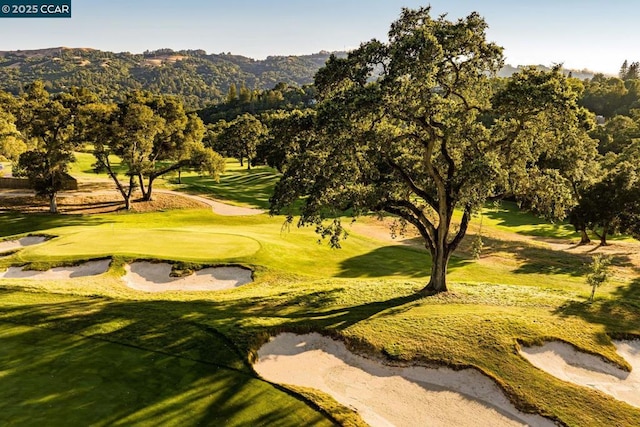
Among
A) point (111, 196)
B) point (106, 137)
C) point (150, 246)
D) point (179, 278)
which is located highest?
point (106, 137)

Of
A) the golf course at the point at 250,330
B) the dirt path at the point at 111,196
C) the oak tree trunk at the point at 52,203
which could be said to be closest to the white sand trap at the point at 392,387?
the golf course at the point at 250,330

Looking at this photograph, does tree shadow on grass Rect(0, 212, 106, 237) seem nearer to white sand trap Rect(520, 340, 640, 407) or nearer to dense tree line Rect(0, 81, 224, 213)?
dense tree line Rect(0, 81, 224, 213)

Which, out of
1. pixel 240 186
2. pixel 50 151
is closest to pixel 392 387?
pixel 50 151

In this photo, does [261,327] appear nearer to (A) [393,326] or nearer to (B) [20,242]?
(A) [393,326]

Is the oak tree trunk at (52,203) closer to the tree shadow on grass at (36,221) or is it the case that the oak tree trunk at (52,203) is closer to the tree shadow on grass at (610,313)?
the tree shadow on grass at (36,221)

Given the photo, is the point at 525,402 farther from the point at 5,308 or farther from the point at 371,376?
the point at 5,308

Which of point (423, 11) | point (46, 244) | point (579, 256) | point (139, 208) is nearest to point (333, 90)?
point (423, 11)
